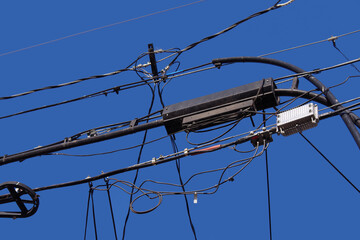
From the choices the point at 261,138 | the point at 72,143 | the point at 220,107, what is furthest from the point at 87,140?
the point at 261,138

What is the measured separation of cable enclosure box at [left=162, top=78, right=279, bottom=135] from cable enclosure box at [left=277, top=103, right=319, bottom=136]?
0.50m

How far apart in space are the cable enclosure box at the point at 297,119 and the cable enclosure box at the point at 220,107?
1.64ft

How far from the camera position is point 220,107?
8.29 m

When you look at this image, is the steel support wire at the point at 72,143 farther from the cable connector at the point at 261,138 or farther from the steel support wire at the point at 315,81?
the steel support wire at the point at 315,81

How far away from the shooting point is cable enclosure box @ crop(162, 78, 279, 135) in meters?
8.16

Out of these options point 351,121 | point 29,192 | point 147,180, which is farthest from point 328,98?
point 29,192

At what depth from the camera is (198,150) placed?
A: 8.18 meters

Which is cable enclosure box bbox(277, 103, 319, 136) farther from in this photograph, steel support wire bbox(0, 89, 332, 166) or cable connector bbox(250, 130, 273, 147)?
steel support wire bbox(0, 89, 332, 166)

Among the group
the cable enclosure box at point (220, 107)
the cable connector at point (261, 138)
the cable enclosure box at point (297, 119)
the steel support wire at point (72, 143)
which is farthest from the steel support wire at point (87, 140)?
the cable connector at point (261, 138)

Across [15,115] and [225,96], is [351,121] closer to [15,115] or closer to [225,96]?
[225,96]

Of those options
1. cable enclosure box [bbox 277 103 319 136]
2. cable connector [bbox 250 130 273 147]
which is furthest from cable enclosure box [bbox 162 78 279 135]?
cable enclosure box [bbox 277 103 319 136]

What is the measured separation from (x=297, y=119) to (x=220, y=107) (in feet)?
3.59

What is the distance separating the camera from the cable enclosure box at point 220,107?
A: 816cm

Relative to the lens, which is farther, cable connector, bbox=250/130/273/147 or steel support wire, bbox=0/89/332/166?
steel support wire, bbox=0/89/332/166
